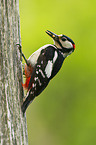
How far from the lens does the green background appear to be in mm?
13719

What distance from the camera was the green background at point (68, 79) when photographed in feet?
45.0

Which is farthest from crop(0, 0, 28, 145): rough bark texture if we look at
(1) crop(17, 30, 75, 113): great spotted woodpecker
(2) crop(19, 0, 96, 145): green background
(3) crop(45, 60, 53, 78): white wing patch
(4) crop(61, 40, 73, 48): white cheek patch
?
(2) crop(19, 0, 96, 145): green background

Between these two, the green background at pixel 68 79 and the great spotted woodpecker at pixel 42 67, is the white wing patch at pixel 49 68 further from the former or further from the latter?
the green background at pixel 68 79

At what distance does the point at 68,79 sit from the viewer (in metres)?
14.1

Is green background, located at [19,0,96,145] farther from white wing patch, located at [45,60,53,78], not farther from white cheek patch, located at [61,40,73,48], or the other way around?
white wing patch, located at [45,60,53,78]

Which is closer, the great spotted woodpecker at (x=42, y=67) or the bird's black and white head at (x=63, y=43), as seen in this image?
the great spotted woodpecker at (x=42, y=67)

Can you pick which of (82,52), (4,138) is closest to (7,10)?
(4,138)

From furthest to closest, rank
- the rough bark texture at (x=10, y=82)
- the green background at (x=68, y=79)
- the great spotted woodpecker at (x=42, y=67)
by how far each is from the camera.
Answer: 1. the green background at (x=68, y=79)
2. the great spotted woodpecker at (x=42, y=67)
3. the rough bark texture at (x=10, y=82)

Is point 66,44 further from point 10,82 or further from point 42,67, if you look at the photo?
point 10,82

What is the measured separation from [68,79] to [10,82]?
9961mm

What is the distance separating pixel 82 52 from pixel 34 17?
1.93 m

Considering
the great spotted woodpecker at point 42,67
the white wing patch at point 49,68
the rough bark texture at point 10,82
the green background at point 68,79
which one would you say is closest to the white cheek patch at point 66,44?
the great spotted woodpecker at point 42,67

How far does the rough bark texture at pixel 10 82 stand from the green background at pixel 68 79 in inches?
354

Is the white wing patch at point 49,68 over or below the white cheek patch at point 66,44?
below
